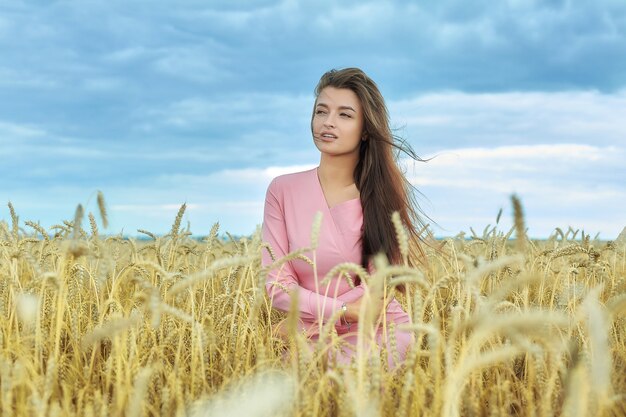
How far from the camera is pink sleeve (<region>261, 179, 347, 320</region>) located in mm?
3576

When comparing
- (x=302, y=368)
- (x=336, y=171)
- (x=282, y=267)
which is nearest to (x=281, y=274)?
(x=282, y=267)

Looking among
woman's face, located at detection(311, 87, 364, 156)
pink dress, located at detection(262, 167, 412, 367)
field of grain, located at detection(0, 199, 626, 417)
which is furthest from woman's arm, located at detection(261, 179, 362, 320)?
woman's face, located at detection(311, 87, 364, 156)

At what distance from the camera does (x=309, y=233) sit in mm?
3861

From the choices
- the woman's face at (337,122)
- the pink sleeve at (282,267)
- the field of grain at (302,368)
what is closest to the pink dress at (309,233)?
the pink sleeve at (282,267)

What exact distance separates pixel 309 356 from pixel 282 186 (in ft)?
6.14

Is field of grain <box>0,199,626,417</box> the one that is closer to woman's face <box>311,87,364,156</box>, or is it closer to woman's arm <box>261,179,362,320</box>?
woman's arm <box>261,179,362,320</box>

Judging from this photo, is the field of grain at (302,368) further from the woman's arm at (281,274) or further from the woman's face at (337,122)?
the woman's face at (337,122)

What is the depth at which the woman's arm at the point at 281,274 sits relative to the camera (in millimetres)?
3568

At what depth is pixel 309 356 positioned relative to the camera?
2285 millimetres

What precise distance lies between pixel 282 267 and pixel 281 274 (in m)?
0.08

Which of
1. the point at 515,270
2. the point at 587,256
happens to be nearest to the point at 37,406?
the point at 515,270

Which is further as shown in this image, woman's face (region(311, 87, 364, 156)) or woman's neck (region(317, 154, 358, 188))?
woman's neck (region(317, 154, 358, 188))

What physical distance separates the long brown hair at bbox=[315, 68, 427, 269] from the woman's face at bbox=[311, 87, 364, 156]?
52mm

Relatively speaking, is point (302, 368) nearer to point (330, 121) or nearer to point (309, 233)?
point (309, 233)
